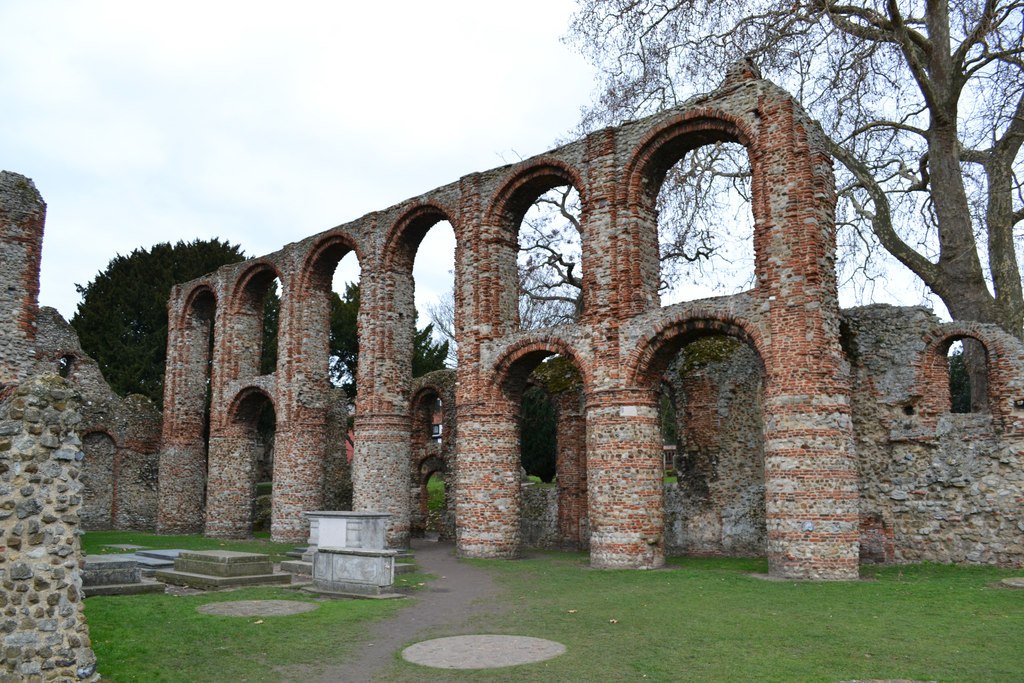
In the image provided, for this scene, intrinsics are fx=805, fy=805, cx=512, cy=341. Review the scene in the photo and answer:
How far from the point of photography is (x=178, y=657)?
7215mm

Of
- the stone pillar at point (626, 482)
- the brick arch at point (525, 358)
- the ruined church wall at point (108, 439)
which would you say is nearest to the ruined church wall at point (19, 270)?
the ruined church wall at point (108, 439)

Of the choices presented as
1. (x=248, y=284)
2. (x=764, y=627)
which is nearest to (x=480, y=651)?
(x=764, y=627)

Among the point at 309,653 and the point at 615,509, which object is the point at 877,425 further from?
the point at 309,653

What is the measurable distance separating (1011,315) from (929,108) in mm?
5020

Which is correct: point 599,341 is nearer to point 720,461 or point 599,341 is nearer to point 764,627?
A: point 720,461

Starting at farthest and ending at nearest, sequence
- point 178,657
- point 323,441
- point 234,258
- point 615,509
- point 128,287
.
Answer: point 234,258, point 128,287, point 323,441, point 615,509, point 178,657

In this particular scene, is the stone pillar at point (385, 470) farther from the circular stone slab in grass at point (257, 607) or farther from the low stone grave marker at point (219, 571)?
the circular stone slab in grass at point (257, 607)

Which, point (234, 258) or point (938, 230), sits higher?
point (234, 258)

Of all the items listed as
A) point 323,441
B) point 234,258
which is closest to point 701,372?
point 323,441

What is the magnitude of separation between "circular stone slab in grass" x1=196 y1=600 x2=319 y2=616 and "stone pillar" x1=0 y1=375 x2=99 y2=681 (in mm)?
3727

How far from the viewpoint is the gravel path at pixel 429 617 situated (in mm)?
Answer: 6816

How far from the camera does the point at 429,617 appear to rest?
9.68 m

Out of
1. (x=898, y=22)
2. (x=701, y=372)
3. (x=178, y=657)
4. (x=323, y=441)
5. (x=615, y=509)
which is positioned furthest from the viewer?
(x=323, y=441)

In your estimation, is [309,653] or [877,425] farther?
[877,425]
